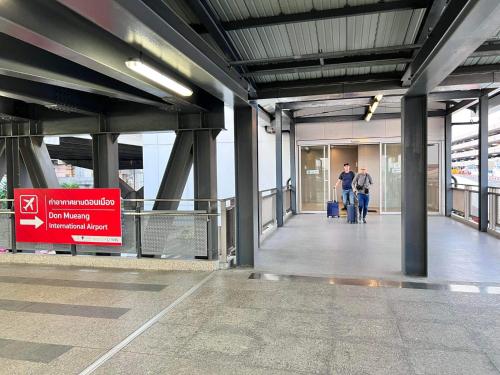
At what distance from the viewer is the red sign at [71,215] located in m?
5.95

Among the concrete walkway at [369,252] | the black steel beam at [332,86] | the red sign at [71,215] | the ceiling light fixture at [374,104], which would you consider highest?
the ceiling light fixture at [374,104]

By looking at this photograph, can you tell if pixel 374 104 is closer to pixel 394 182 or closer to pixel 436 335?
pixel 394 182

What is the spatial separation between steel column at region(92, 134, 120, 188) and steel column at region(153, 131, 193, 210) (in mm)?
1100

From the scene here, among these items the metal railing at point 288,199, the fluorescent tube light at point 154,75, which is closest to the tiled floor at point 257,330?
the fluorescent tube light at point 154,75

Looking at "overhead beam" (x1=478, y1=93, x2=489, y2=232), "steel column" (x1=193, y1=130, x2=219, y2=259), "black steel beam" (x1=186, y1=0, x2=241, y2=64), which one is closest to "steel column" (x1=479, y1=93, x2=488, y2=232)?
"overhead beam" (x1=478, y1=93, x2=489, y2=232)

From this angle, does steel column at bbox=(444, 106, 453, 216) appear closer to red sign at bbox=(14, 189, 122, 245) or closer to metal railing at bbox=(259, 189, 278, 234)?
metal railing at bbox=(259, 189, 278, 234)

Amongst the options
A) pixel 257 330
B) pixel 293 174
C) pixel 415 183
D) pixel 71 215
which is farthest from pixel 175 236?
pixel 293 174

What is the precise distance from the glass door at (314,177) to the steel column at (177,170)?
7.40m

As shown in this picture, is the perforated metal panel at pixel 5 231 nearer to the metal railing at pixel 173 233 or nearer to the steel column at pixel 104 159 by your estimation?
the metal railing at pixel 173 233

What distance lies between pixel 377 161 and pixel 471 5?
1104 cm

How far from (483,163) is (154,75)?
8.52 m

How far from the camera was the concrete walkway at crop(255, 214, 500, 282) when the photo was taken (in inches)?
215

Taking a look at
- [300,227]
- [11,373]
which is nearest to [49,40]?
[11,373]

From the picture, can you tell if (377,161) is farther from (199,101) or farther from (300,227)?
(199,101)
